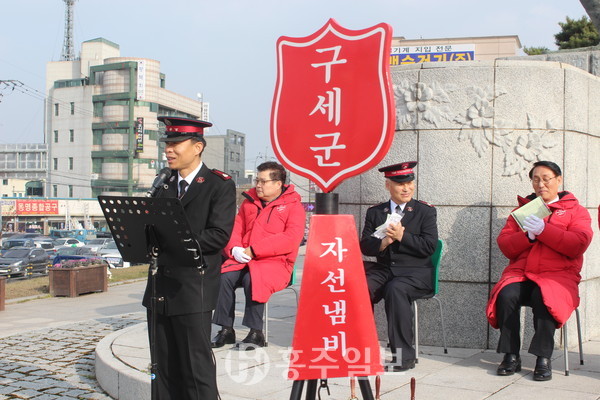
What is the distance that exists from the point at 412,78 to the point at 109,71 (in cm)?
7227

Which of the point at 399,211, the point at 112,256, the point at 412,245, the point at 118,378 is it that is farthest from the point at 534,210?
the point at 112,256

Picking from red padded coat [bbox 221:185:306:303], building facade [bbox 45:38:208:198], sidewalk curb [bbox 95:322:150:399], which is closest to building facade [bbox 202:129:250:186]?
building facade [bbox 45:38:208:198]

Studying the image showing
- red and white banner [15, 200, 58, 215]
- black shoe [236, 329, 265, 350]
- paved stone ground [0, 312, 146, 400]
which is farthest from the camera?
red and white banner [15, 200, 58, 215]

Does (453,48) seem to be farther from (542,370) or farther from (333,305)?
(333,305)

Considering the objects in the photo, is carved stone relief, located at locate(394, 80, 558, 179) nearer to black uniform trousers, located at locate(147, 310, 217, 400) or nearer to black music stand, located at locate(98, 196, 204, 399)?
black uniform trousers, located at locate(147, 310, 217, 400)

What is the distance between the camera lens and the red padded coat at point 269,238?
585 centimetres

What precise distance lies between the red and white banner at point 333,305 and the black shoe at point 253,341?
238 centimetres

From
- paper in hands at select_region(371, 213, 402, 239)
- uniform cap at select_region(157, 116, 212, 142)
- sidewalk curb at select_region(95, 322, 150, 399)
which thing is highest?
uniform cap at select_region(157, 116, 212, 142)

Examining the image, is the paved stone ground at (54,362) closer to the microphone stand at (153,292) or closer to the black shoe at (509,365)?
the microphone stand at (153,292)

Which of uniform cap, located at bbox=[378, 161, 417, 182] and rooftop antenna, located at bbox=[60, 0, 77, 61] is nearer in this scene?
uniform cap, located at bbox=[378, 161, 417, 182]

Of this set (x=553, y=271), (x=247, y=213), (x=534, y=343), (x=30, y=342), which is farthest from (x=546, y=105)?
(x=30, y=342)

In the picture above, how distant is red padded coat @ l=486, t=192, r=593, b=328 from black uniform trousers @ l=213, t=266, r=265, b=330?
6.49 feet

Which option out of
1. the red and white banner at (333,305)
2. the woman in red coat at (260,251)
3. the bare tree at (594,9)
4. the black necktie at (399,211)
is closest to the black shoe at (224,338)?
the woman in red coat at (260,251)

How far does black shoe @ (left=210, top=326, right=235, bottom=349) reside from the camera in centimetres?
579
